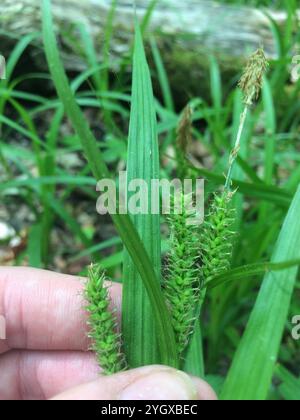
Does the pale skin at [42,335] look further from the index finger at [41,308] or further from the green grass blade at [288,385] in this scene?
the green grass blade at [288,385]

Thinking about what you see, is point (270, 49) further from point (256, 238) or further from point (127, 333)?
point (127, 333)

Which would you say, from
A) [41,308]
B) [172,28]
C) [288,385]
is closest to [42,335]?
[41,308]

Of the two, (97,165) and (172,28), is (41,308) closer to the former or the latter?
(97,165)

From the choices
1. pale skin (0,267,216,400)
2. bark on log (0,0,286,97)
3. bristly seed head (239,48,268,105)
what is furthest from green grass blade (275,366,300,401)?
bark on log (0,0,286,97)

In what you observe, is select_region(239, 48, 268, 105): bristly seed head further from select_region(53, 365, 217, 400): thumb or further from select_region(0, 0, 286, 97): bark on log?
select_region(0, 0, 286, 97): bark on log
